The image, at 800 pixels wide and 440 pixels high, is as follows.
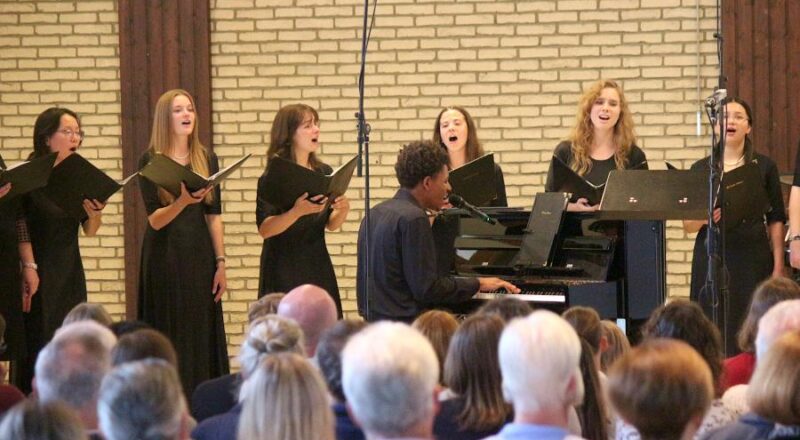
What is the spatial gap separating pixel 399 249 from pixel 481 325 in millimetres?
2524

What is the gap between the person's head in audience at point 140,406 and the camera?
9.64 feet

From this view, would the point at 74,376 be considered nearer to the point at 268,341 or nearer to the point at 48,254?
the point at 268,341

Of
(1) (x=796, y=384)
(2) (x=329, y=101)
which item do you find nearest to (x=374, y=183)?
(2) (x=329, y=101)

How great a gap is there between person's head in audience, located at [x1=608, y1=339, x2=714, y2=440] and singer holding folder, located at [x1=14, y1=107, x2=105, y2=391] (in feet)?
14.8

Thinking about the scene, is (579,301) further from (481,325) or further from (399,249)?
(481,325)

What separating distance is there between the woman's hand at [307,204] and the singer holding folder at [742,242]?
2.00 metres

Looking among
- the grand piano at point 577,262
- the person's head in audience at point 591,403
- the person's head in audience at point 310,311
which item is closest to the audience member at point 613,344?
the person's head in audience at point 591,403

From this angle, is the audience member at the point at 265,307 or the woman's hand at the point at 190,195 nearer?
the audience member at the point at 265,307

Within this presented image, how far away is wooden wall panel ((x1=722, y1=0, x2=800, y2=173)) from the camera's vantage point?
8.61 m

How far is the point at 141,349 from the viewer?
3.84 meters

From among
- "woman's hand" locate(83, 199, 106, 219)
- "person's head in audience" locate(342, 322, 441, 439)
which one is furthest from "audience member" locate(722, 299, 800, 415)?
"woman's hand" locate(83, 199, 106, 219)

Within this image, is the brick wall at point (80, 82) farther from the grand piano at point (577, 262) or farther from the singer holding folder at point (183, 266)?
the grand piano at point (577, 262)

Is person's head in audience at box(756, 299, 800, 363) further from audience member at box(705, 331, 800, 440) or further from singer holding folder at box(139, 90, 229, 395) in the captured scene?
singer holding folder at box(139, 90, 229, 395)

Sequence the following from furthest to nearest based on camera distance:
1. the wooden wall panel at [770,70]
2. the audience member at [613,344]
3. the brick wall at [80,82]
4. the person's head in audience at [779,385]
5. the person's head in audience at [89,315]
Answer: the brick wall at [80,82], the wooden wall panel at [770,70], the person's head in audience at [89,315], the audience member at [613,344], the person's head in audience at [779,385]
